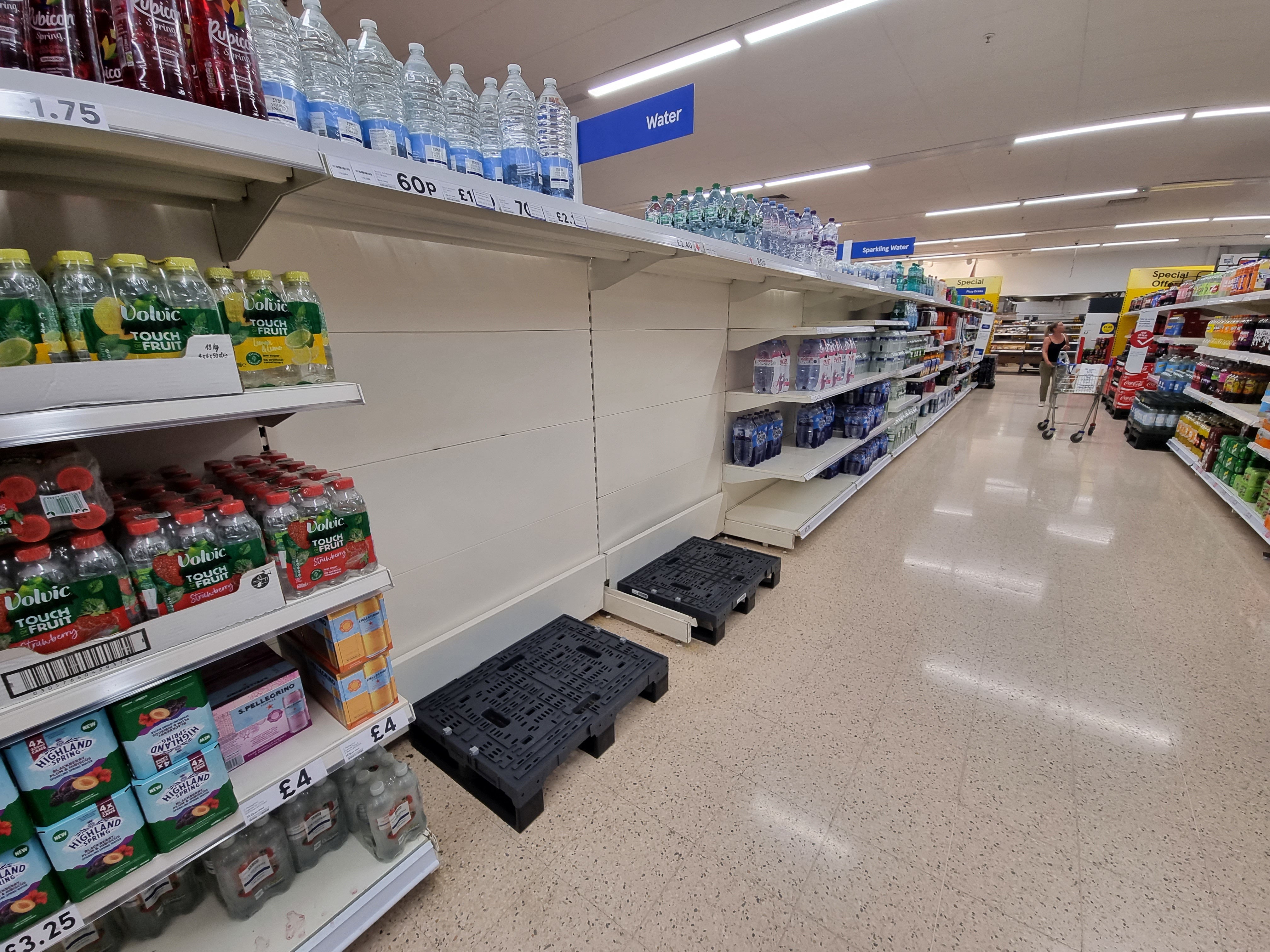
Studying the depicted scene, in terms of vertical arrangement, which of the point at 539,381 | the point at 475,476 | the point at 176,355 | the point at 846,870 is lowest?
the point at 846,870

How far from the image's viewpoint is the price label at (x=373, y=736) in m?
1.12

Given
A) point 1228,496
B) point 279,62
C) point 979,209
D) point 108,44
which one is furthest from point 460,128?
point 979,209

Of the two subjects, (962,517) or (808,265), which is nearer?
(808,265)

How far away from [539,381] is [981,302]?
49.0 ft

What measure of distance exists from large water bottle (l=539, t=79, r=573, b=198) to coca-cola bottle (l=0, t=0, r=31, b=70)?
3.14 feet

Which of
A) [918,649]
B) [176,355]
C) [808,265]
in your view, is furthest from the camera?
[808,265]

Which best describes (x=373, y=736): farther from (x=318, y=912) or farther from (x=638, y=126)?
(x=638, y=126)

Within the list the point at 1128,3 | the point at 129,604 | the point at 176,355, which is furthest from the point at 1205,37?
the point at 129,604

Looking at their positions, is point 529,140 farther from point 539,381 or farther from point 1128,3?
point 1128,3

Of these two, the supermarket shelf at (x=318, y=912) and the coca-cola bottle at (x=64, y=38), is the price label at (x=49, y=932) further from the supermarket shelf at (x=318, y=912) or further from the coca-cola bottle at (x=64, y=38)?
the coca-cola bottle at (x=64, y=38)

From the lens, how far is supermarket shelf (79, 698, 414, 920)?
841mm

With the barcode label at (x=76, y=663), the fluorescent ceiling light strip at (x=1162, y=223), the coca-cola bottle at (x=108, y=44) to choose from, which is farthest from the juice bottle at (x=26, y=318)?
the fluorescent ceiling light strip at (x=1162, y=223)

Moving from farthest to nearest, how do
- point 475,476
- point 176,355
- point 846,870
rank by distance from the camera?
point 475,476 < point 846,870 < point 176,355

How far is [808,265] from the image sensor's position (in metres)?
3.09
